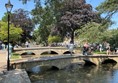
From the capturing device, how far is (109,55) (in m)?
37.5

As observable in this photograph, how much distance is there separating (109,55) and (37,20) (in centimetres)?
1627

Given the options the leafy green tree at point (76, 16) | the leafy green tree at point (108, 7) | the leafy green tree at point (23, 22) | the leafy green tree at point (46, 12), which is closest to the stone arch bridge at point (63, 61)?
the leafy green tree at point (46, 12)

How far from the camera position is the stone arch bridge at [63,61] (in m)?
25.7

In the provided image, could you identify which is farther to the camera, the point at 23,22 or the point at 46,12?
the point at 23,22

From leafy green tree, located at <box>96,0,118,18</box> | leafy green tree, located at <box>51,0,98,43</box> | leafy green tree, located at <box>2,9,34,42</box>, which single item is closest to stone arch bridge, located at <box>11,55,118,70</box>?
leafy green tree, located at <box>96,0,118,18</box>

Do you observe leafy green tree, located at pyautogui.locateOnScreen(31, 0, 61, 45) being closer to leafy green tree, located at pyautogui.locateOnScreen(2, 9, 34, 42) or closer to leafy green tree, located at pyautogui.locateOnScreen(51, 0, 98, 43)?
leafy green tree, located at pyautogui.locateOnScreen(51, 0, 98, 43)

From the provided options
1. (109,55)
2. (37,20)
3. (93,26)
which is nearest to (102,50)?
(109,55)

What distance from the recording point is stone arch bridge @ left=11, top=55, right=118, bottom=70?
84.3 feet

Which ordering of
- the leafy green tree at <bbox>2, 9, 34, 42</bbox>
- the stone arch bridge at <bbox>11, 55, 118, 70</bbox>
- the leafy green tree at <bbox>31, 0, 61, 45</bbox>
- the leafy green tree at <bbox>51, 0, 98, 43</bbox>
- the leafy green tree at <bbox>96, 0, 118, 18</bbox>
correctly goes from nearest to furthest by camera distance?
the leafy green tree at <bbox>96, 0, 118, 18</bbox> < the leafy green tree at <bbox>31, 0, 61, 45</bbox> < the stone arch bridge at <bbox>11, 55, 118, 70</bbox> < the leafy green tree at <bbox>51, 0, 98, 43</bbox> < the leafy green tree at <bbox>2, 9, 34, 42</bbox>

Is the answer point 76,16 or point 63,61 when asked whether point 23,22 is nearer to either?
point 76,16

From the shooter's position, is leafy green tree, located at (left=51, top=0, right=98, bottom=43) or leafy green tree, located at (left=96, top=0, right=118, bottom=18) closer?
leafy green tree, located at (left=96, top=0, right=118, bottom=18)

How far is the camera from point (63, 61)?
31422 mm

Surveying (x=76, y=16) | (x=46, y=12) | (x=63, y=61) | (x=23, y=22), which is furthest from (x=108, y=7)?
(x=23, y=22)

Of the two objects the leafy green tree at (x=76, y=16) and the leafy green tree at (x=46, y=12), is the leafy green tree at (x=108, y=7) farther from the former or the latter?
the leafy green tree at (x=76, y=16)
